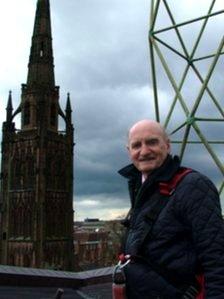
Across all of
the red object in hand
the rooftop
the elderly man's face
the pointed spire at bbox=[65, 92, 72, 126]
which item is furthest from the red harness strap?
the pointed spire at bbox=[65, 92, 72, 126]

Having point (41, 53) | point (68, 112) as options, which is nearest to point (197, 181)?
point (68, 112)

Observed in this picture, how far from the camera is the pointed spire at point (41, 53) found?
2406 inches

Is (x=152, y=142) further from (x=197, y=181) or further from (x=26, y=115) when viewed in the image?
(x=26, y=115)

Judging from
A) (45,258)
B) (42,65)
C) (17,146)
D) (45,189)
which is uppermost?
(42,65)

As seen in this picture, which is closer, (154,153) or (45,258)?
(154,153)

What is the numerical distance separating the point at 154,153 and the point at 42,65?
60.5 meters

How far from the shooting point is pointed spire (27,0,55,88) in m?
61.1

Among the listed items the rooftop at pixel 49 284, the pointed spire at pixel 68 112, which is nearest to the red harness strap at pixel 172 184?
the rooftop at pixel 49 284

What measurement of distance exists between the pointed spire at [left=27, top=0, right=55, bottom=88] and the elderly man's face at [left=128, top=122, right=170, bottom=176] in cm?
5894

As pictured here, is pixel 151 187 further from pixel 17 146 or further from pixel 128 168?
pixel 17 146

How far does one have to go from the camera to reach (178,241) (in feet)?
6.77

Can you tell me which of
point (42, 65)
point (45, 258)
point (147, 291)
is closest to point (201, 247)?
point (147, 291)

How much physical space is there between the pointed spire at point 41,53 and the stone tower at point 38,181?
14 cm

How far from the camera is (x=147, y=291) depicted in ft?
6.79
